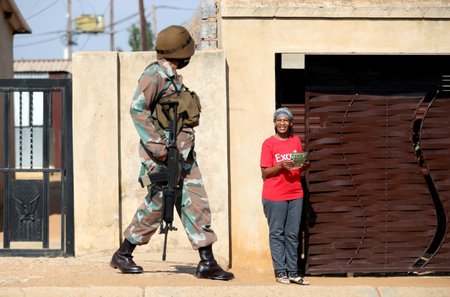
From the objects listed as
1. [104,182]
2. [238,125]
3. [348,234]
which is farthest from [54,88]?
[348,234]

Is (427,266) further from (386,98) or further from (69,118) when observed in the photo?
(69,118)

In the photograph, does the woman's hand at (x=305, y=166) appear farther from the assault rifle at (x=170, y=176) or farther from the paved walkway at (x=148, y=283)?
the assault rifle at (x=170, y=176)

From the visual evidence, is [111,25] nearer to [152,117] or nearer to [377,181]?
[377,181]

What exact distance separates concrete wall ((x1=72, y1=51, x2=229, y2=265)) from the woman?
1.86 feet

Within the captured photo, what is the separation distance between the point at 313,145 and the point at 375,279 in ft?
4.45

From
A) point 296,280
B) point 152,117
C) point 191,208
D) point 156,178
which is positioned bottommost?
point 296,280

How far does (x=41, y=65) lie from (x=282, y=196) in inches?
1075

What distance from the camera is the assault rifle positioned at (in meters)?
7.08

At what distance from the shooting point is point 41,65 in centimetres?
3438

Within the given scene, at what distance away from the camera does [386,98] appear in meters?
9.02

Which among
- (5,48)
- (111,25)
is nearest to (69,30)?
(111,25)

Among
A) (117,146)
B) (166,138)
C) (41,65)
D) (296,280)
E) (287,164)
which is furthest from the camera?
(41,65)

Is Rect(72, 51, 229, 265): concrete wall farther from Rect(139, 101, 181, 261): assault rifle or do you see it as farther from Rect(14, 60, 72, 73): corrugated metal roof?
Rect(14, 60, 72, 73): corrugated metal roof

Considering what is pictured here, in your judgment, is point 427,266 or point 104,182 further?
point 427,266
